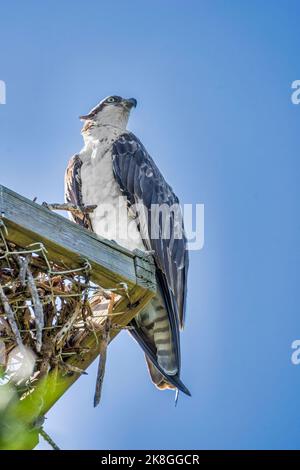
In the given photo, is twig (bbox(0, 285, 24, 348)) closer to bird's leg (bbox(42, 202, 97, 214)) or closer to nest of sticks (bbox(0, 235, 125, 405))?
nest of sticks (bbox(0, 235, 125, 405))

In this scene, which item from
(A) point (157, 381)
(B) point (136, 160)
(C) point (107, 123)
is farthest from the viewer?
(C) point (107, 123)

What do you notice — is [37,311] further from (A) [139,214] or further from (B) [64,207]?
(A) [139,214]

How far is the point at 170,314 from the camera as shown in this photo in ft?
19.3

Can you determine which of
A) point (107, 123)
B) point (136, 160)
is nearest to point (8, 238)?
point (136, 160)

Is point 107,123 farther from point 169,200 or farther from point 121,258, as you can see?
point 121,258

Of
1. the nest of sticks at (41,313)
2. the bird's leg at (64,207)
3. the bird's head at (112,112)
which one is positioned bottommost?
the nest of sticks at (41,313)

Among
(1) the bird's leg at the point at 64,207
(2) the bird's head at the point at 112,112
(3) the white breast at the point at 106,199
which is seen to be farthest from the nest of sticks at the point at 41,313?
(2) the bird's head at the point at 112,112

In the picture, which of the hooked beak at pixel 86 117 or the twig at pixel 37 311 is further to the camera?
the hooked beak at pixel 86 117

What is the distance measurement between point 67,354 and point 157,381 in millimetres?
1143

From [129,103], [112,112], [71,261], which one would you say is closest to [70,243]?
[71,261]

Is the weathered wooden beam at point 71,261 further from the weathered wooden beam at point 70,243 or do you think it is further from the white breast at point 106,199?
the white breast at point 106,199

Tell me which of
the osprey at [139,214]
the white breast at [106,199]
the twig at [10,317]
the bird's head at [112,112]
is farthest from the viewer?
the bird's head at [112,112]

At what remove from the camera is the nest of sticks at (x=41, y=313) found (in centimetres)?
430

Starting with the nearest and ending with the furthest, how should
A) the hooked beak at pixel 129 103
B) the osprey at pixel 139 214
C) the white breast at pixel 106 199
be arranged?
1. the osprey at pixel 139 214
2. the white breast at pixel 106 199
3. the hooked beak at pixel 129 103
